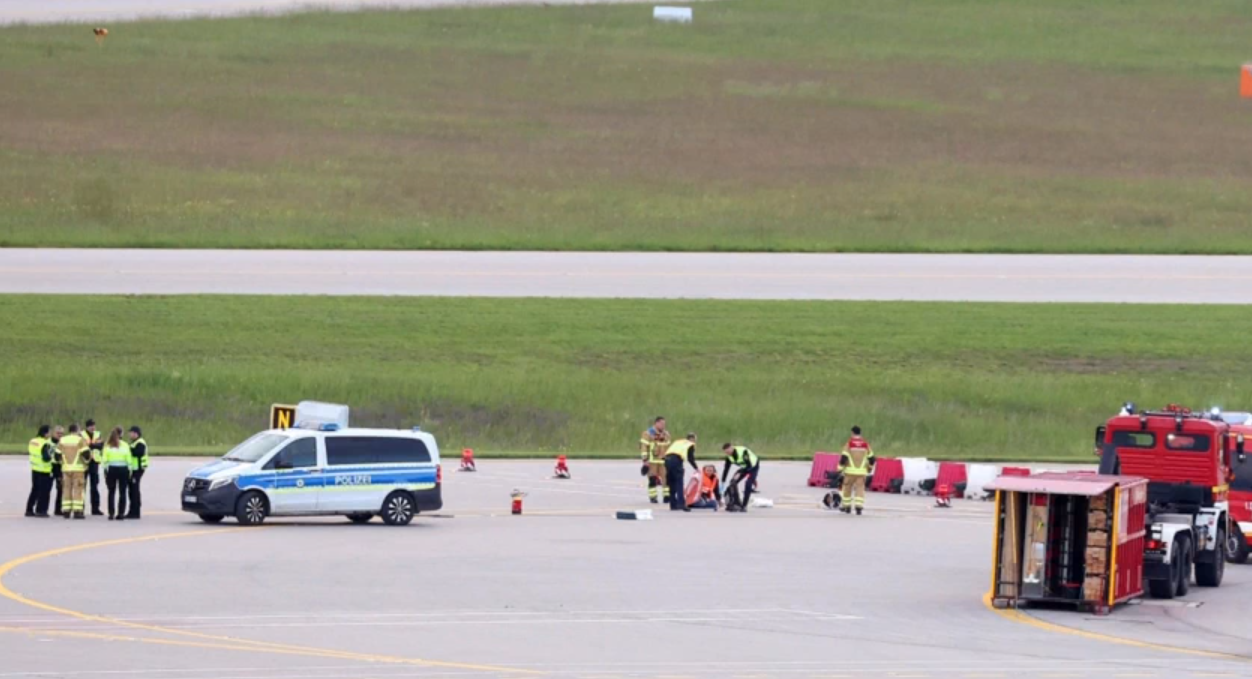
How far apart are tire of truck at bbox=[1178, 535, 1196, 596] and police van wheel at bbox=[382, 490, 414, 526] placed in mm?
13294

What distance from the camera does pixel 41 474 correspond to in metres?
32.8

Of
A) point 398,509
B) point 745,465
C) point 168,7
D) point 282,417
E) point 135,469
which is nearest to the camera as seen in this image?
point 135,469

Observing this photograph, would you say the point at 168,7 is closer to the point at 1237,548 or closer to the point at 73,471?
the point at 73,471

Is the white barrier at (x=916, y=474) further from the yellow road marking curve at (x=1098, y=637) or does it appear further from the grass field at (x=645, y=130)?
the grass field at (x=645, y=130)

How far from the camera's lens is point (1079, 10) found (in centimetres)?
9844

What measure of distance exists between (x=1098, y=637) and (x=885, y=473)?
20.0m

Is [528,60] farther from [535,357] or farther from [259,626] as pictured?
[259,626]

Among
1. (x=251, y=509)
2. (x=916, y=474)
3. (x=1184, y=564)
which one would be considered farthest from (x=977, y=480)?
(x=251, y=509)

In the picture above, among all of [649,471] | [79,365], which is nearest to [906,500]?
[649,471]

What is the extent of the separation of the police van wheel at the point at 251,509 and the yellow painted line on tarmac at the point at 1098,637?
42.4ft

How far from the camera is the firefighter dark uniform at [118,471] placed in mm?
32531

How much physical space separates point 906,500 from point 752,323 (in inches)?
505

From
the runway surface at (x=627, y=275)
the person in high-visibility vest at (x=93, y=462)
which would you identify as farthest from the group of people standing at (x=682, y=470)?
the runway surface at (x=627, y=275)

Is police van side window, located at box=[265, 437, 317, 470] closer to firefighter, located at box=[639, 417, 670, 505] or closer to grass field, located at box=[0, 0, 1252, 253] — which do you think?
firefighter, located at box=[639, 417, 670, 505]
